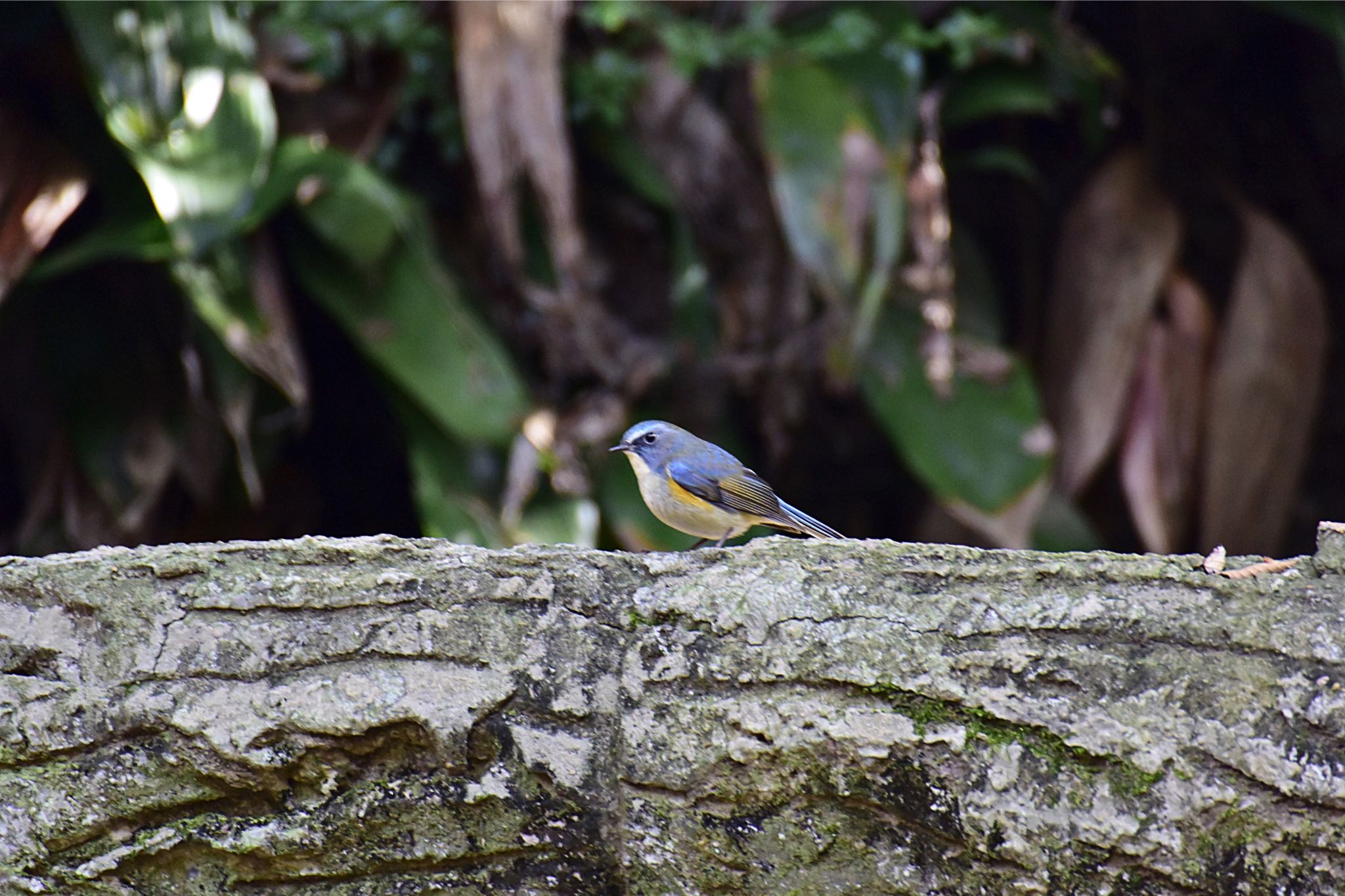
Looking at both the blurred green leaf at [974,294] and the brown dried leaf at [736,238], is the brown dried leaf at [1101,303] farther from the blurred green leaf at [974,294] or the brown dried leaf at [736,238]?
the brown dried leaf at [736,238]

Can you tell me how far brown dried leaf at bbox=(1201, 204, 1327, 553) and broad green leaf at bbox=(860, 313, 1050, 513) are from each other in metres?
0.85

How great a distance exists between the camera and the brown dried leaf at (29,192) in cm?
460

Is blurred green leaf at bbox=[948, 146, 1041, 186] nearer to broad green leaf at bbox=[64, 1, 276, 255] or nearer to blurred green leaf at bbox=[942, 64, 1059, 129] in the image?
blurred green leaf at bbox=[942, 64, 1059, 129]

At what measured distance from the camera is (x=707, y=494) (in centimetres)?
351

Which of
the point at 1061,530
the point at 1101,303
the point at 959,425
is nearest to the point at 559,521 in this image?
the point at 959,425

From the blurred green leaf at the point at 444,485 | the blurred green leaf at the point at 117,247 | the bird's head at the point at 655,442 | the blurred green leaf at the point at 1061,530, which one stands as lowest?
the blurred green leaf at the point at 1061,530

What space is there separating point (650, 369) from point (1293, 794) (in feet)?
10.7

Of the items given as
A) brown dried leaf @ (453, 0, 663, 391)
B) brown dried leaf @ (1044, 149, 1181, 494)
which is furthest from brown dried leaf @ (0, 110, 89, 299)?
brown dried leaf @ (1044, 149, 1181, 494)

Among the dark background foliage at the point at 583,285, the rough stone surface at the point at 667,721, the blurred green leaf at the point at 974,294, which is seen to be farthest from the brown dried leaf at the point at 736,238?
the rough stone surface at the point at 667,721

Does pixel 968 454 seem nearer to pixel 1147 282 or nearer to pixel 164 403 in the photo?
pixel 1147 282

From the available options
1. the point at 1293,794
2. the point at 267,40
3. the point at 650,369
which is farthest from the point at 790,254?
the point at 1293,794

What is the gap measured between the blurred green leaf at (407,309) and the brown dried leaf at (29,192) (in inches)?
33.8

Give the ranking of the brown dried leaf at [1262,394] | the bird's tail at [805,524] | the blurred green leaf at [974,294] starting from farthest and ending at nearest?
1. the blurred green leaf at [974,294]
2. the brown dried leaf at [1262,394]
3. the bird's tail at [805,524]

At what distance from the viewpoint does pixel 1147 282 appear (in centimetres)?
543
